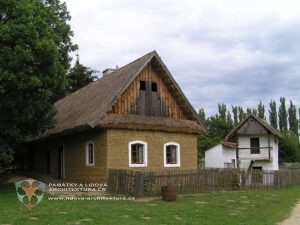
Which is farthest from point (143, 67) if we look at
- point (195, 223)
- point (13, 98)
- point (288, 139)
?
point (288, 139)

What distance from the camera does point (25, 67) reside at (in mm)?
17203

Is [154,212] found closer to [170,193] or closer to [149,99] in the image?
[170,193]

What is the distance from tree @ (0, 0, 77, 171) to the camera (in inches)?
660

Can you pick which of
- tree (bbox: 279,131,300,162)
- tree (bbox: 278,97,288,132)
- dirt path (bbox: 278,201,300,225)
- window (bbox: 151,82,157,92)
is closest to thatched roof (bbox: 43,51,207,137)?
window (bbox: 151,82,157,92)

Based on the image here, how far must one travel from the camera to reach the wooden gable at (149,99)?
2222cm

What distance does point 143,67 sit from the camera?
22.7 metres

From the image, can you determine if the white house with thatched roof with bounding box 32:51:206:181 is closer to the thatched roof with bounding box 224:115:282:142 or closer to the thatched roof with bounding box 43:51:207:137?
the thatched roof with bounding box 43:51:207:137

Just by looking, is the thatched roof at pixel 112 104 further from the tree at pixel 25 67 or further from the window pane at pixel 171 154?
the tree at pixel 25 67

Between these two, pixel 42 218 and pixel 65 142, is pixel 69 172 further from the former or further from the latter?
pixel 42 218

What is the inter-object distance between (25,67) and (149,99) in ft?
26.0

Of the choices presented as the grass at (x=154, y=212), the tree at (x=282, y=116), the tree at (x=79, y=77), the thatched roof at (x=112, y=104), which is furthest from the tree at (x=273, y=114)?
the grass at (x=154, y=212)

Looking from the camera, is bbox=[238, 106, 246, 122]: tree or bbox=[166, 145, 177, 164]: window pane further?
bbox=[238, 106, 246, 122]: tree

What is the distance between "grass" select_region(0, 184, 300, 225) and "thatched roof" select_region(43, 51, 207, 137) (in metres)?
5.90

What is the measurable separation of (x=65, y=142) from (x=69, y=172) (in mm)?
1890
